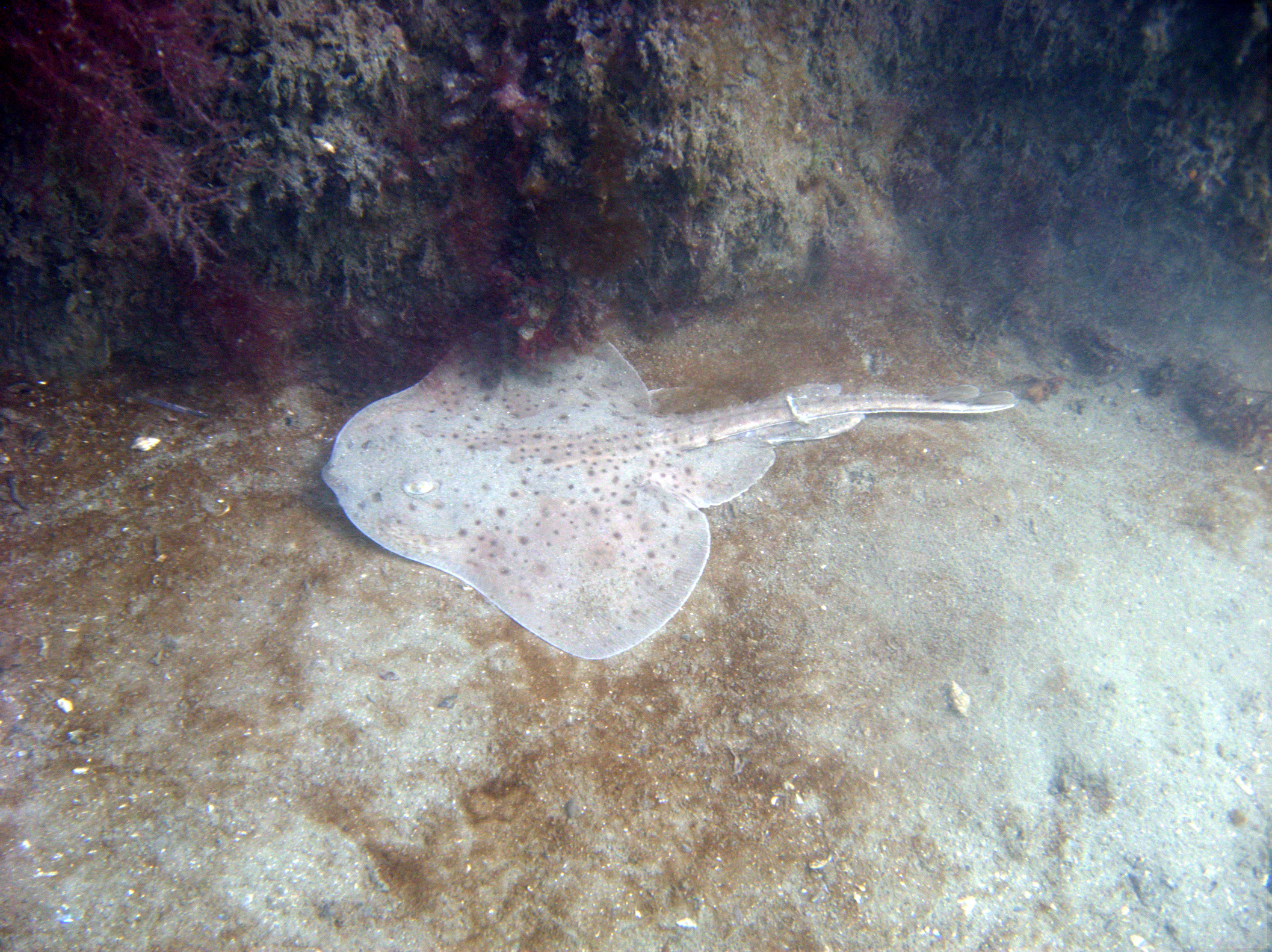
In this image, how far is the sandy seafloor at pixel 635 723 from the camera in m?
3.00

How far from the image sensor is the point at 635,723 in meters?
3.79

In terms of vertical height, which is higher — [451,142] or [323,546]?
[451,142]

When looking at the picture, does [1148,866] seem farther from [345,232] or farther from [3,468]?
[3,468]

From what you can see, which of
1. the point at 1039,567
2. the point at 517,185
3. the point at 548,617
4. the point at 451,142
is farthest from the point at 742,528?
the point at 451,142

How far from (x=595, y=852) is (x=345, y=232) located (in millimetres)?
Result: 5012

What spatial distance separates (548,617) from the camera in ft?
13.7

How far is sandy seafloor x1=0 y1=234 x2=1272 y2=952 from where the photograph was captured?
118 inches

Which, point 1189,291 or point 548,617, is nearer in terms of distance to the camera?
point 548,617

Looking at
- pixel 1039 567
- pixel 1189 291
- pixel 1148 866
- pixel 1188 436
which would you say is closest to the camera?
pixel 1148 866

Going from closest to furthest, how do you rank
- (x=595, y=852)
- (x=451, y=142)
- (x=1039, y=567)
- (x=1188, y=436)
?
(x=595, y=852) → (x=451, y=142) → (x=1039, y=567) → (x=1188, y=436)

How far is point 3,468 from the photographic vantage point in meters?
3.95

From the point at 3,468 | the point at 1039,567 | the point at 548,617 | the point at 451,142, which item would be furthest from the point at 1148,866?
the point at 3,468

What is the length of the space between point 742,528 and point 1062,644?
286cm

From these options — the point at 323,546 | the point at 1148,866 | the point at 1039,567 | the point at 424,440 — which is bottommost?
the point at 1148,866
